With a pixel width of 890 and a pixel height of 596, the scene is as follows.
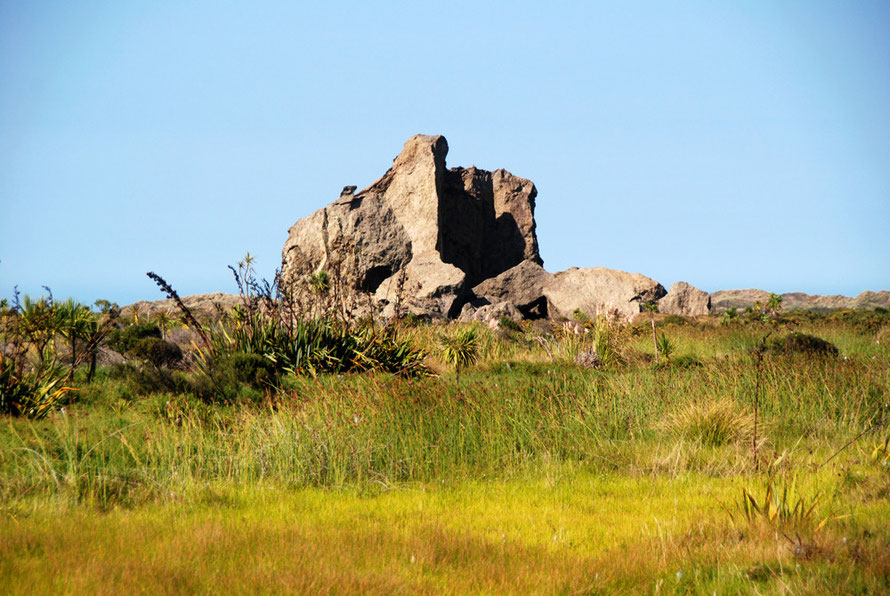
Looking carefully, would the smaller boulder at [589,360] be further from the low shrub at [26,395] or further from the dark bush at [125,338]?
the dark bush at [125,338]

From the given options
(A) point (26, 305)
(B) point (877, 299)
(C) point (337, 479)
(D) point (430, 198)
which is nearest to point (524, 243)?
(D) point (430, 198)

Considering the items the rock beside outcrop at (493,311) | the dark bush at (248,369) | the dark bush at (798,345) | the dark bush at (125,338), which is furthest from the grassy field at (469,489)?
the rock beside outcrop at (493,311)

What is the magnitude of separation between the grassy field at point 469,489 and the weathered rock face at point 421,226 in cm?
2807

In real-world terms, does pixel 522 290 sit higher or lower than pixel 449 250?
lower

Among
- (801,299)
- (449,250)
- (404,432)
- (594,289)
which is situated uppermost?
(449,250)

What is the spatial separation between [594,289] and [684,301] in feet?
19.6

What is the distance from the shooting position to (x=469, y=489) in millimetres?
6363

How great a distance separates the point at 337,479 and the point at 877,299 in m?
83.8

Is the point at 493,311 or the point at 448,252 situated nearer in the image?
the point at 493,311

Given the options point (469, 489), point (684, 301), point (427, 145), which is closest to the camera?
point (469, 489)

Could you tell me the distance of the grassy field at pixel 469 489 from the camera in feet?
12.8

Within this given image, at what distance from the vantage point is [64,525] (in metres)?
4.72

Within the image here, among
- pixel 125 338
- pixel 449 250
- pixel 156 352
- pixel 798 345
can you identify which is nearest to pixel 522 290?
pixel 449 250

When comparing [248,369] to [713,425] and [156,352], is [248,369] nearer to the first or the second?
[156,352]
